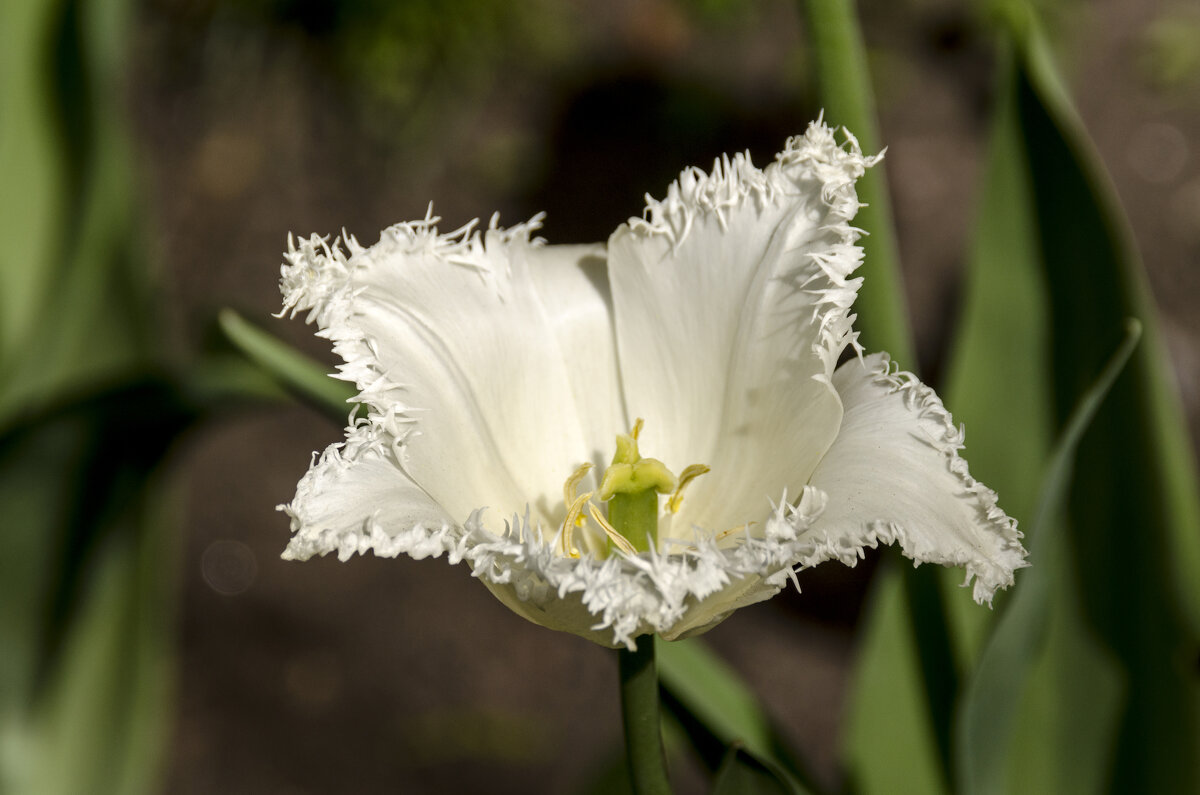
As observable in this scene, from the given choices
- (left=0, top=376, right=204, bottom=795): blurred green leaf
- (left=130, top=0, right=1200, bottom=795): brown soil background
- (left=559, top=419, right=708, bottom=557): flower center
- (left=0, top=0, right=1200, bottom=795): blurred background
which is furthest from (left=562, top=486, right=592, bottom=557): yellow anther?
(left=130, top=0, right=1200, bottom=795): brown soil background

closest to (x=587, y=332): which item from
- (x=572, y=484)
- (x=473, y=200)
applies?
(x=572, y=484)

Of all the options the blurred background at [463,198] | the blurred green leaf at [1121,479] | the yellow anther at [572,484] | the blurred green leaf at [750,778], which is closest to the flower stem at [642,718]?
the blurred green leaf at [750,778]

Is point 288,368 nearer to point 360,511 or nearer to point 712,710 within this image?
point 360,511

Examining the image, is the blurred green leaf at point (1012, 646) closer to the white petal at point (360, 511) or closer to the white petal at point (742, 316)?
the white petal at point (742, 316)

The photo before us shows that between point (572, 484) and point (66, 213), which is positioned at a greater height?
point (66, 213)

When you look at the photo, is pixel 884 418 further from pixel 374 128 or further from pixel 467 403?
pixel 374 128

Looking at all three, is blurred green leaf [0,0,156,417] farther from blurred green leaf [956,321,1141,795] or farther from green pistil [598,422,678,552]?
blurred green leaf [956,321,1141,795]

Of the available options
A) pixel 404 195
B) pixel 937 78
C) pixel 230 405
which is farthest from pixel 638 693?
pixel 937 78
